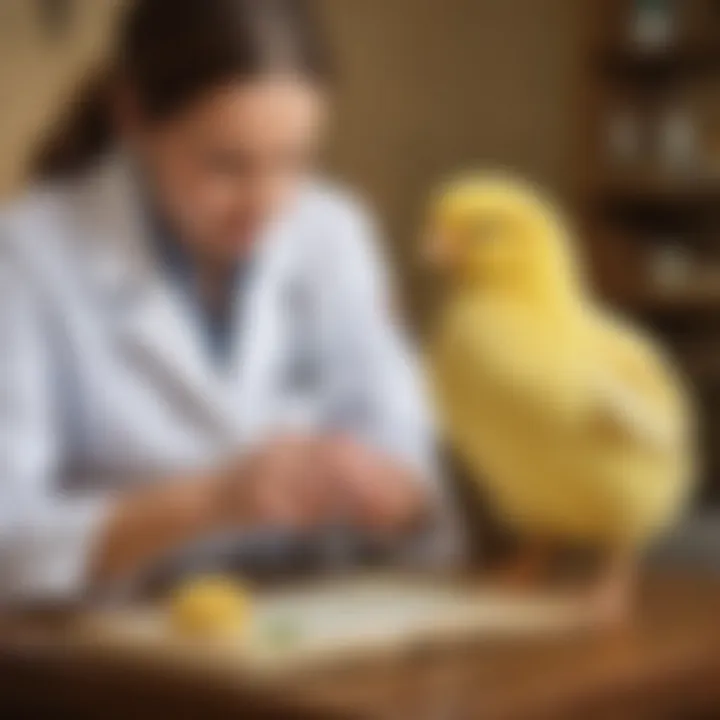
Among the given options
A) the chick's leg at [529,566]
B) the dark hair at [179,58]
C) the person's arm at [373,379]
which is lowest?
the chick's leg at [529,566]

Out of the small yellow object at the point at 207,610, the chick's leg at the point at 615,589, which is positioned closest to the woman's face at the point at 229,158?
the small yellow object at the point at 207,610

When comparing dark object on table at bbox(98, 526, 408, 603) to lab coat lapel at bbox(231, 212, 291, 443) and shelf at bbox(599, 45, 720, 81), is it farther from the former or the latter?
shelf at bbox(599, 45, 720, 81)

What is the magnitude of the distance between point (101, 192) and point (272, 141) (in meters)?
0.13

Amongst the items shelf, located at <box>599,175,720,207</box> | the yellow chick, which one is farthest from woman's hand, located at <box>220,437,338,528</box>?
shelf, located at <box>599,175,720,207</box>

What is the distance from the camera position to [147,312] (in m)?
1.10

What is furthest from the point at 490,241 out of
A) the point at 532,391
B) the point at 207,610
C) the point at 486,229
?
the point at 207,610

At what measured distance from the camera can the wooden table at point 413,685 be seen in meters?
1.00

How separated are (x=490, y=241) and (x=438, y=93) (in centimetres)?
13

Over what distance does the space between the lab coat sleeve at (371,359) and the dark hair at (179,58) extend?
131 mm

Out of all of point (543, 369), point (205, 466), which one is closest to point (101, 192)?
point (205, 466)

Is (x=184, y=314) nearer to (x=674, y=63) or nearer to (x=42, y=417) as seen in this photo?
(x=42, y=417)

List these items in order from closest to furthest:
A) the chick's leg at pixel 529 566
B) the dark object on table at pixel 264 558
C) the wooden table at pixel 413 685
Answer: the wooden table at pixel 413 685 → the dark object on table at pixel 264 558 → the chick's leg at pixel 529 566

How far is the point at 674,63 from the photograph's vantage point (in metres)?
1.31

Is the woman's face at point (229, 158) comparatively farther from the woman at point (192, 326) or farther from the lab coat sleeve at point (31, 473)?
the lab coat sleeve at point (31, 473)
